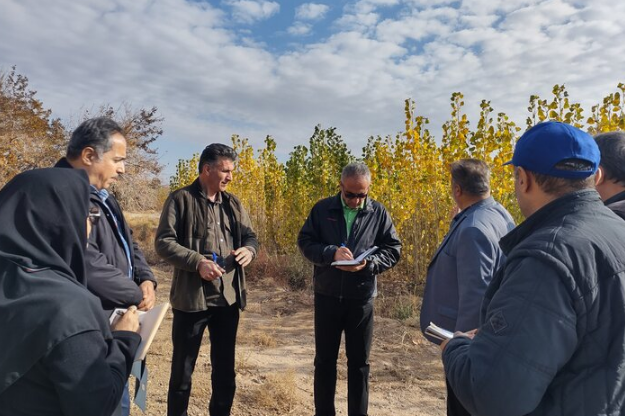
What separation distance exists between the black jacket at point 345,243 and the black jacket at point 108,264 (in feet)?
5.36

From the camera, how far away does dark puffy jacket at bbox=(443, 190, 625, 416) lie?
4.01 ft

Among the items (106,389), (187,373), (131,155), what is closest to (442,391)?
(187,373)

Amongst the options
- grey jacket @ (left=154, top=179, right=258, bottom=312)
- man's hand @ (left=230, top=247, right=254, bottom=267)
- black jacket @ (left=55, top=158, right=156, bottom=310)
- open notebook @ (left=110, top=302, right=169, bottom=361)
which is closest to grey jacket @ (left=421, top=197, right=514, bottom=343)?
man's hand @ (left=230, top=247, right=254, bottom=267)

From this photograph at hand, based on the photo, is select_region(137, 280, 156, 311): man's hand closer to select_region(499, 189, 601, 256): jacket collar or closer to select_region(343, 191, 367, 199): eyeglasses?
select_region(343, 191, 367, 199): eyeglasses

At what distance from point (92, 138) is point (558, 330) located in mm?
2183

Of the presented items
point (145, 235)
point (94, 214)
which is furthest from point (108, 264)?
point (145, 235)

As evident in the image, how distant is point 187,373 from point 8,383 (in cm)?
196

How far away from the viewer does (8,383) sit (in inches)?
52.6

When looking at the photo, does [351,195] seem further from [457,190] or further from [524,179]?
[524,179]

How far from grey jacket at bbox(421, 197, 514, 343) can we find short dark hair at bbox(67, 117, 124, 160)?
6.71 ft

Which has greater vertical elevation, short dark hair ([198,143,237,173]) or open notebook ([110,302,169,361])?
short dark hair ([198,143,237,173])

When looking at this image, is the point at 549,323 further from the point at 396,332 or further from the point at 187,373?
the point at 396,332

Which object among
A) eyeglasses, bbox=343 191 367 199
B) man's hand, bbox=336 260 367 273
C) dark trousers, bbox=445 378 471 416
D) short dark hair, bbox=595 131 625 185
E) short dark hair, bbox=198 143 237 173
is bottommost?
dark trousers, bbox=445 378 471 416

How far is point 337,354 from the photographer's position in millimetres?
3547
